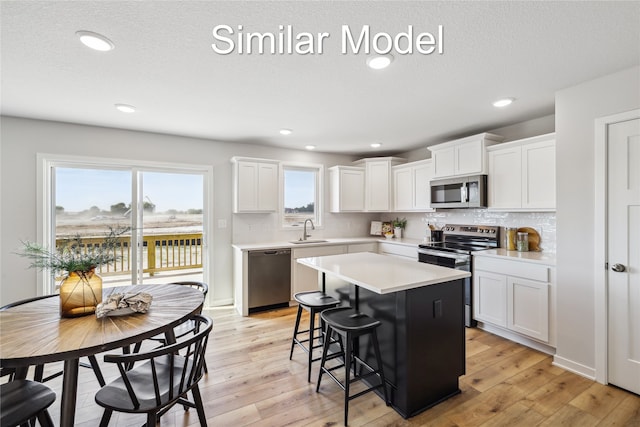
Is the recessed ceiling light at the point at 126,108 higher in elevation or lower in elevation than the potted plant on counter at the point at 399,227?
higher

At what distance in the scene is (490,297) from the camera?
311 cm

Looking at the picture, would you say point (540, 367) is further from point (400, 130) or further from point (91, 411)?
point (91, 411)

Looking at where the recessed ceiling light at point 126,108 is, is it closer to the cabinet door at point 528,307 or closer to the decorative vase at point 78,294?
the decorative vase at point 78,294

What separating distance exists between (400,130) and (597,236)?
2298 mm

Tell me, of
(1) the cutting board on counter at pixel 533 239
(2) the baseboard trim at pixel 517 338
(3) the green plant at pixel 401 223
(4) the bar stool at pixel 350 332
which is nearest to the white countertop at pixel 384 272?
(4) the bar stool at pixel 350 332

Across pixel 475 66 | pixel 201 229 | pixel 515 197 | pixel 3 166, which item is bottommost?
pixel 201 229

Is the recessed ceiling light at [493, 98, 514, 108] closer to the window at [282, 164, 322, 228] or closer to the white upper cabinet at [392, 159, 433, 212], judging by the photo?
the white upper cabinet at [392, 159, 433, 212]

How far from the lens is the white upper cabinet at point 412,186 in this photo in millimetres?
4324

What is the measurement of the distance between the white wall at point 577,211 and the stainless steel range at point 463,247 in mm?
881

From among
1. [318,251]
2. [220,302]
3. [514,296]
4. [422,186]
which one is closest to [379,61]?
[514,296]

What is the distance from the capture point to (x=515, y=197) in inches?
126

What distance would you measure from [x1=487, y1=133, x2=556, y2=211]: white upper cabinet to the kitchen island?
1635 millimetres

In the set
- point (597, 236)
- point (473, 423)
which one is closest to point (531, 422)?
point (473, 423)

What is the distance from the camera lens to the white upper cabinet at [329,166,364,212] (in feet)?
15.9
